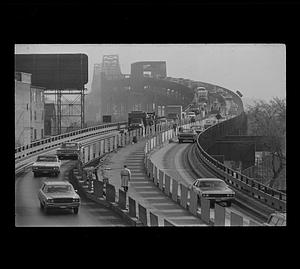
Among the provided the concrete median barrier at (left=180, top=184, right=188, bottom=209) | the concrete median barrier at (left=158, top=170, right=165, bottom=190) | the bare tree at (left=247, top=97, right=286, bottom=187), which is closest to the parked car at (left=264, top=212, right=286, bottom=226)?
the bare tree at (left=247, top=97, right=286, bottom=187)

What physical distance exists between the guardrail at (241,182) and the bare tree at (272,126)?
14 cm

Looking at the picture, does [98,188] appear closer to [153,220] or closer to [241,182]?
[153,220]

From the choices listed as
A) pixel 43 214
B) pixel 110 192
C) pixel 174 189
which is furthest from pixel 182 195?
pixel 43 214

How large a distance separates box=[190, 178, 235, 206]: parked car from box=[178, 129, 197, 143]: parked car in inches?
27.6

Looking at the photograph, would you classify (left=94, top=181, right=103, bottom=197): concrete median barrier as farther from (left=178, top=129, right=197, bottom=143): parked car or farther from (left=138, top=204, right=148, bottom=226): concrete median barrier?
(left=178, top=129, right=197, bottom=143): parked car

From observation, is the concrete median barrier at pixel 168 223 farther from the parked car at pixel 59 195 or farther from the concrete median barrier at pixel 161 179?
the parked car at pixel 59 195

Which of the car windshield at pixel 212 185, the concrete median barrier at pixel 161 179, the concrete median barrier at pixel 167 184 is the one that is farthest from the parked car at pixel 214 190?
the concrete median barrier at pixel 161 179

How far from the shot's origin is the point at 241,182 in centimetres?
691
